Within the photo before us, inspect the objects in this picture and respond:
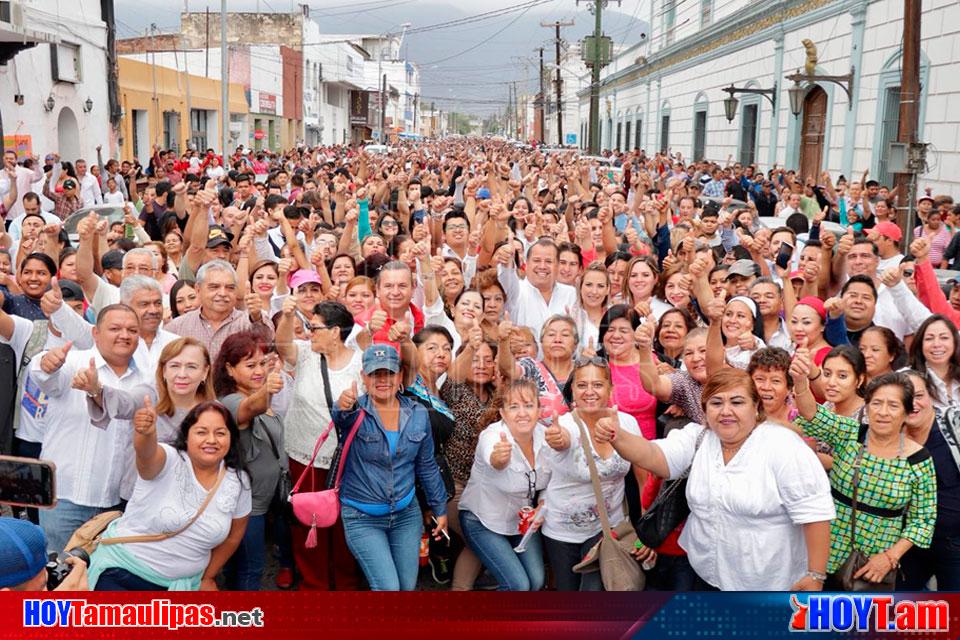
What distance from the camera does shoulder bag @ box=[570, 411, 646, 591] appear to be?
152 inches

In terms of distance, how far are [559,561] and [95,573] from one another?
1.92 meters

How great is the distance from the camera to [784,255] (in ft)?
22.6

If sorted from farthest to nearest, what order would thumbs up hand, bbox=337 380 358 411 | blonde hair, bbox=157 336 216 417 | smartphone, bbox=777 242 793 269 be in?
smartphone, bbox=777 242 793 269 → thumbs up hand, bbox=337 380 358 411 → blonde hair, bbox=157 336 216 417

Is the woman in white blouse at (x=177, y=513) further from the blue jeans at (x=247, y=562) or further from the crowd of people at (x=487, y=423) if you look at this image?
→ the blue jeans at (x=247, y=562)

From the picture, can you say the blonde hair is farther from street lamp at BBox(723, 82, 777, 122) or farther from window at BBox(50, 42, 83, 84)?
window at BBox(50, 42, 83, 84)

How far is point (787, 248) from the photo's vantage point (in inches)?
272

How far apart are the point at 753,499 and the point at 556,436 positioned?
0.85m

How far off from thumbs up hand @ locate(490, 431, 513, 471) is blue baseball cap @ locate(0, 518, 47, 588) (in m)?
1.97

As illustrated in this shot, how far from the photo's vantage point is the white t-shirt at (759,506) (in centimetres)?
336

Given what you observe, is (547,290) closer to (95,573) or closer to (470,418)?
(470,418)

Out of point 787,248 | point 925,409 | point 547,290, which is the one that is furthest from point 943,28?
point 925,409

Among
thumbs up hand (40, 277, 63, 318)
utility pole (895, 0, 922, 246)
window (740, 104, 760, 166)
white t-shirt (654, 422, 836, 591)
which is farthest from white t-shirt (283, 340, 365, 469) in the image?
window (740, 104, 760, 166)

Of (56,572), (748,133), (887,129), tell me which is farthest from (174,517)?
(748,133)

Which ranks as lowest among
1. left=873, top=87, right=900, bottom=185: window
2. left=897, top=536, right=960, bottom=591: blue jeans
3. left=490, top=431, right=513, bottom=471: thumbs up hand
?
left=897, top=536, right=960, bottom=591: blue jeans
